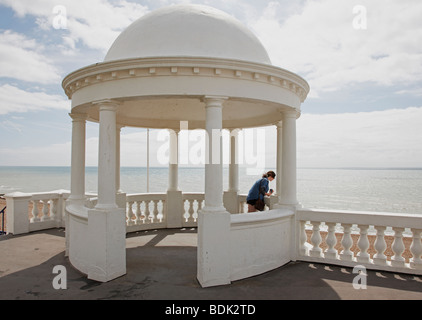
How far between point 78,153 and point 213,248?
14.9ft

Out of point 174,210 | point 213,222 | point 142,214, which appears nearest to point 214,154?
point 213,222

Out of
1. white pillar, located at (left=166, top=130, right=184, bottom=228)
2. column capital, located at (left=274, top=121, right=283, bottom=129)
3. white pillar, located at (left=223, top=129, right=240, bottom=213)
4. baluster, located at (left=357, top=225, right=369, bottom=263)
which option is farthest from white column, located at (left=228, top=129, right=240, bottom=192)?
baluster, located at (left=357, top=225, right=369, bottom=263)

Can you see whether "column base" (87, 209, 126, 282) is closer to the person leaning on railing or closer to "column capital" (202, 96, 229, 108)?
"column capital" (202, 96, 229, 108)

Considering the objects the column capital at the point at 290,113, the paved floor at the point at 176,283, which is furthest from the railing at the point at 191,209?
the column capital at the point at 290,113

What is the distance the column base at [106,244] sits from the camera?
253 inches

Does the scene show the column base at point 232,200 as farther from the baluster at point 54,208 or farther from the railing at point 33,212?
the baluster at point 54,208

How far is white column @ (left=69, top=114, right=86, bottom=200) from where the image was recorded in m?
8.20

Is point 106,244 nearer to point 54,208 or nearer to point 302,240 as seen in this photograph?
point 302,240

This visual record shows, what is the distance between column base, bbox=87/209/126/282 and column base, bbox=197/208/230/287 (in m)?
1.73

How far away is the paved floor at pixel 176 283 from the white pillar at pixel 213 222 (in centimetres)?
30

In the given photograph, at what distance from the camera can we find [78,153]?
831 centimetres
